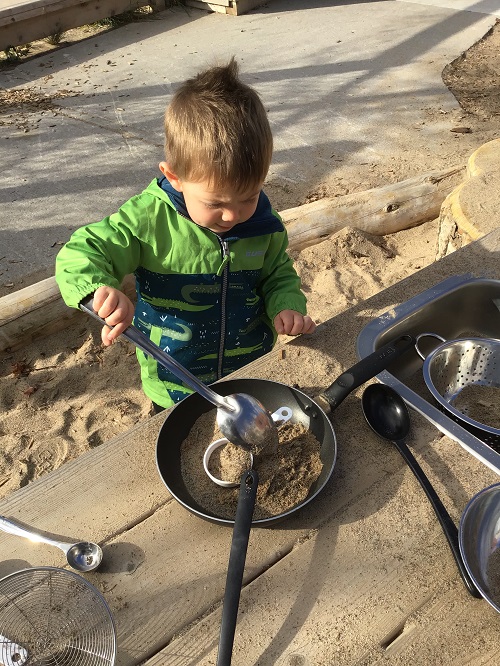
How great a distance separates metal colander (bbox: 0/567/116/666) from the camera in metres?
0.91

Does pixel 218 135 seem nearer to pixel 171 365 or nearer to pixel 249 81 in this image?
pixel 171 365

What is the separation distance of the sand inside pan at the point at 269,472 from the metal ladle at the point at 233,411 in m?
0.05

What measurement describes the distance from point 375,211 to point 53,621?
2.73 meters

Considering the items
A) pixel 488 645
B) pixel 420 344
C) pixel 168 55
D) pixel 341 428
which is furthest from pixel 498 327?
pixel 168 55

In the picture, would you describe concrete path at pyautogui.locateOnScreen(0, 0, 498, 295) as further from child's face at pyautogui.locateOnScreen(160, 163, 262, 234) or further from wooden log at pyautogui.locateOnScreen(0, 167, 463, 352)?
child's face at pyautogui.locateOnScreen(160, 163, 262, 234)

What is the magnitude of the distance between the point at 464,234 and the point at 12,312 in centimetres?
173

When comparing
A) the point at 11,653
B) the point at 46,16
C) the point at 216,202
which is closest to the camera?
the point at 11,653

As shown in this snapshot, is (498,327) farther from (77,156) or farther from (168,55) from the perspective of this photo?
(168,55)

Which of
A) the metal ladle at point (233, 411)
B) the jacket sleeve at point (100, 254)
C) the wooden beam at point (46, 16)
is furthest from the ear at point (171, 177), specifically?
the wooden beam at point (46, 16)

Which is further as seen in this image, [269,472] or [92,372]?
[92,372]

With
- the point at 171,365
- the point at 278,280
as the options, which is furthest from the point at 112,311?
the point at 278,280

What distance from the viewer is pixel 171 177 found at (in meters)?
1.50

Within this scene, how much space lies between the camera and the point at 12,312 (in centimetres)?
255

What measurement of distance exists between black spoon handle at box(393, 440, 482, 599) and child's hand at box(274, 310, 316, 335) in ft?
1.26
